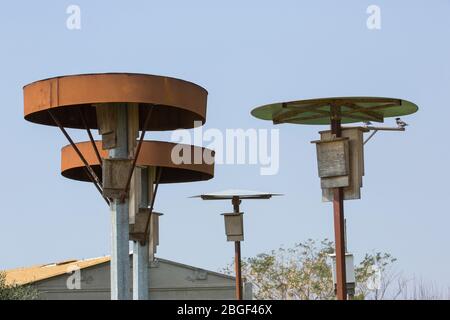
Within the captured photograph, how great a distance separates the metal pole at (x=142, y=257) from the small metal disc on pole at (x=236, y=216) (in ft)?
4.38

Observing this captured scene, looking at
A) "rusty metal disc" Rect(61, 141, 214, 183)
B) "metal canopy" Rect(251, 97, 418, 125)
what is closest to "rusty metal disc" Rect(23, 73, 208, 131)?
"metal canopy" Rect(251, 97, 418, 125)

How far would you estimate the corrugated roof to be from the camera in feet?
111

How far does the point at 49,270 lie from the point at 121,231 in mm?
21596

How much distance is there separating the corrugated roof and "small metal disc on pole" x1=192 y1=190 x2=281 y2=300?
12389 mm

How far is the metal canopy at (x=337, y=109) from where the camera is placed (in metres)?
12.8

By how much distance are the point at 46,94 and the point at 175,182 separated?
8.38 metres

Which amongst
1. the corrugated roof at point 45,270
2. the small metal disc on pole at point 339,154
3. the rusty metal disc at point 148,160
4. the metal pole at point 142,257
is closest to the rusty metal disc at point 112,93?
the small metal disc on pole at point 339,154

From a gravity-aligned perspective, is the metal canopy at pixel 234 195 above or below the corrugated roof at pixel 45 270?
above

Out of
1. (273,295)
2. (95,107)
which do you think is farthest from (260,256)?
(95,107)

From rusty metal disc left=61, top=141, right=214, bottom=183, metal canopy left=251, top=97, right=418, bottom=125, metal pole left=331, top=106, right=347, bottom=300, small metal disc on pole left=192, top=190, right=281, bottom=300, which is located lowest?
metal pole left=331, top=106, right=347, bottom=300

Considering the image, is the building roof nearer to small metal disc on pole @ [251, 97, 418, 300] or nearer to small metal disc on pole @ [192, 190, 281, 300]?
small metal disc on pole @ [192, 190, 281, 300]

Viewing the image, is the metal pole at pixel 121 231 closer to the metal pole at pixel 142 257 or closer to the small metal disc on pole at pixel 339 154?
the small metal disc on pole at pixel 339 154

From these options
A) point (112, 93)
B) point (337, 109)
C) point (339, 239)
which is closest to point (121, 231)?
point (112, 93)
